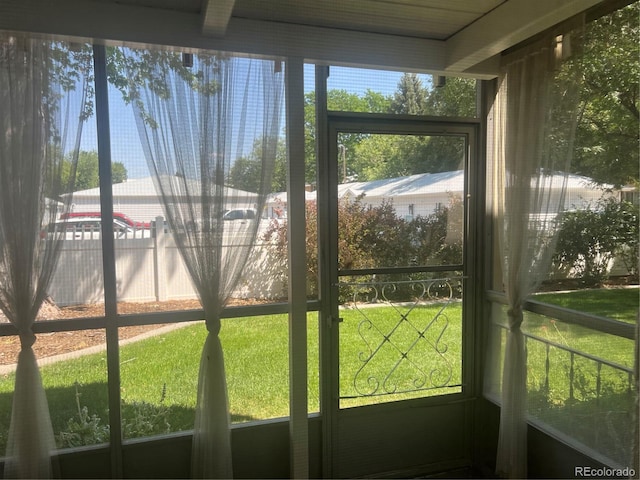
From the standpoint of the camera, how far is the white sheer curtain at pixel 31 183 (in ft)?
5.50

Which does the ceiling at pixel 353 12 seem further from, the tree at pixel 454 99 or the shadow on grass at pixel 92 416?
the shadow on grass at pixel 92 416

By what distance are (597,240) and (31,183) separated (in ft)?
7.96

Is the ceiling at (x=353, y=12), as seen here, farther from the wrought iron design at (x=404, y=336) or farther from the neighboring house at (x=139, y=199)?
the wrought iron design at (x=404, y=336)

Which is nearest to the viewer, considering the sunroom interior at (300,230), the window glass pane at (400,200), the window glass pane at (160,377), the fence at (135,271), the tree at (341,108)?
the sunroom interior at (300,230)

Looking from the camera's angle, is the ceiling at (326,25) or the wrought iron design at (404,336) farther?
the wrought iron design at (404,336)

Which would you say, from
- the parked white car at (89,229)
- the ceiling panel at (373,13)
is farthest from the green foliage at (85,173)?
the ceiling panel at (373,13)

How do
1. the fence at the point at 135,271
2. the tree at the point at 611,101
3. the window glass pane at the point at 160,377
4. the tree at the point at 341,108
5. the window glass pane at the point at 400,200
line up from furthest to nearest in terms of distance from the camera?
the window glass pane at the point at 400,200
the tree at the point at 341,108
the window glass pane at the point at 160,377
the fence at the point at 135,271
the tree at the point at 611,101

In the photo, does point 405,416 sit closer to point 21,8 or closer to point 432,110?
point 432,110

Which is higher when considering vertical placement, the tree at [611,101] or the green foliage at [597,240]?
the tree at [611,101]

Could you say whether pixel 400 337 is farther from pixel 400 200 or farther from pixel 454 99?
pixel 454 99

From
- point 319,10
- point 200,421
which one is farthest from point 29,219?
point 319,10

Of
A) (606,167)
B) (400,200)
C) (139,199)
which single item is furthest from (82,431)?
(606,167)

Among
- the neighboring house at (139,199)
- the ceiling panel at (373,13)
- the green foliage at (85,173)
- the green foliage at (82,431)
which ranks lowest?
the green foliage at (82,431)

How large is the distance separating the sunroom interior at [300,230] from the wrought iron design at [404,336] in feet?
0.04
